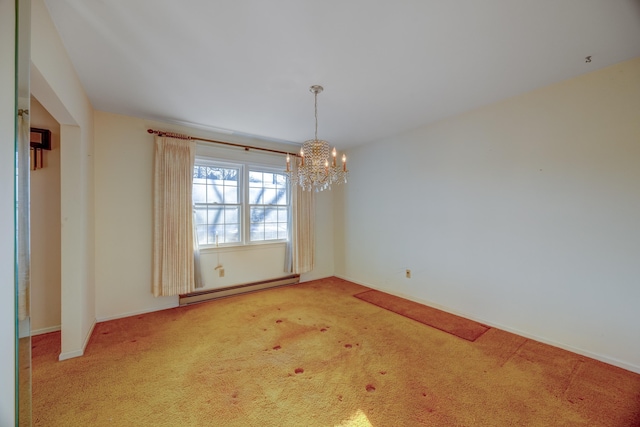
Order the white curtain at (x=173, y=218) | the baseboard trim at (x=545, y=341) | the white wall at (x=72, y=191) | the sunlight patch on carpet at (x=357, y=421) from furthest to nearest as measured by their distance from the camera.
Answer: the white curtain at (x=173, y=218) < the baseboard trim at (x=545, y=341) < the white wall at (x=72, y=191) < the sunlight patch on carpet at (x=357, y=421)

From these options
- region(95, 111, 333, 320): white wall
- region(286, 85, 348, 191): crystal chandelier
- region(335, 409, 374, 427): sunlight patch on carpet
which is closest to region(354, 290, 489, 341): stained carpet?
region(335, 409, 374, 427): sunlight patch on carpet

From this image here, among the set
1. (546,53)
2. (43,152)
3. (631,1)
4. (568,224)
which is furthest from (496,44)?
(43,152)

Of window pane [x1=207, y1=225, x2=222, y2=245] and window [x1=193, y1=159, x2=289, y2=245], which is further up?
→ window [x1=193, y1=159, x2=289, y2=245]

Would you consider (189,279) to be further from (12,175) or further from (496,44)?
(496,44)

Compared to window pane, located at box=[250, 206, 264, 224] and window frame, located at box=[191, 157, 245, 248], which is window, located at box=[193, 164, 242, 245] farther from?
window pane, located at box=[250, 206, 264, 224]

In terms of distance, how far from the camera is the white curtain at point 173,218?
322 centimetres

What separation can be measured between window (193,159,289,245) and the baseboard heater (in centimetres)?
70

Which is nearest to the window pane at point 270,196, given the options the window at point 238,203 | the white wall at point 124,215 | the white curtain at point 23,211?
the window at point 238,203

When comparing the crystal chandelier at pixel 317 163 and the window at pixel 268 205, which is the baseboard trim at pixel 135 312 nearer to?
the window at pixel 268 205

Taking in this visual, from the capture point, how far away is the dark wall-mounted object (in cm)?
256

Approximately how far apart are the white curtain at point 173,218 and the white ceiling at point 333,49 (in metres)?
0.58

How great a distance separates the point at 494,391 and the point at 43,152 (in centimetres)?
476

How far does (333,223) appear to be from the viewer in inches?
200

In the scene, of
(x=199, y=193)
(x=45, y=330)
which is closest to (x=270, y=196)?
(x=199, y=193)
